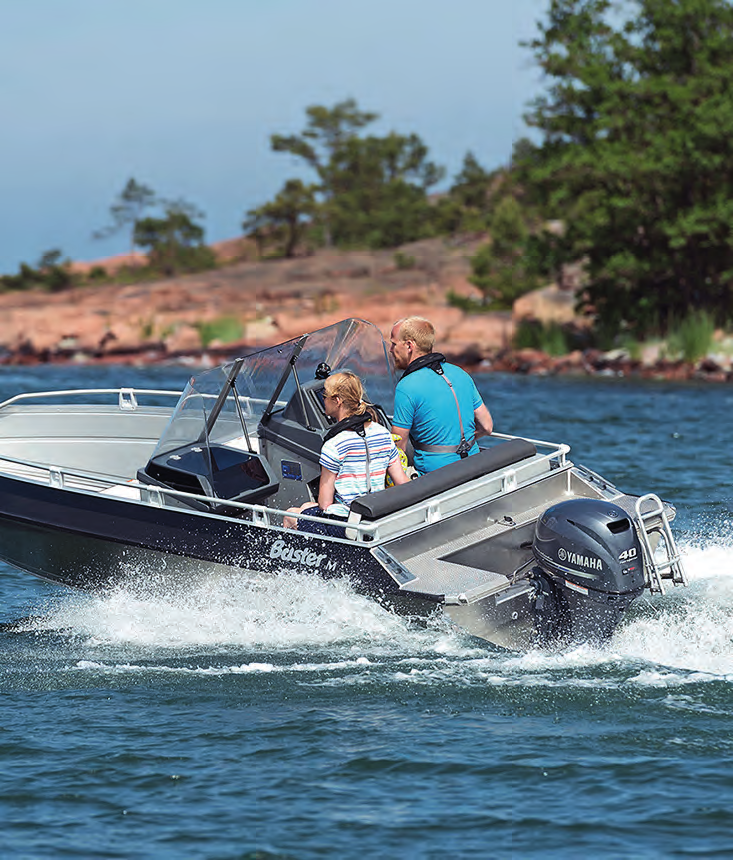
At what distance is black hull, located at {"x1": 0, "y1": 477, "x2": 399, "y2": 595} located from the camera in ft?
23.8

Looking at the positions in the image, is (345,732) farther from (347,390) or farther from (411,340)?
(411,340)

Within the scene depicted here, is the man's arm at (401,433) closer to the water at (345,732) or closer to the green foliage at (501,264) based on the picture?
the water at (345,732)

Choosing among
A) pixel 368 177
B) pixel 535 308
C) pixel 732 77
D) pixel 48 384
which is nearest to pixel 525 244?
pixel 535 308

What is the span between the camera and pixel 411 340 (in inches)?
301

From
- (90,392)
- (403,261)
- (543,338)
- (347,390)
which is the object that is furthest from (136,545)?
(403,261)

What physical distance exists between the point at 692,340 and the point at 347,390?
29090 millimetres

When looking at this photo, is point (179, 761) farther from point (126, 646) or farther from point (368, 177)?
point (368, 177)

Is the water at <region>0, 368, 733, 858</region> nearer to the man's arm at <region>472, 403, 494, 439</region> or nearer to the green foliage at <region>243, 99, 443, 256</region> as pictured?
Result: the man's arm at <region>472, 403, 494, 439</region>

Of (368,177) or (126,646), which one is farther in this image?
(368,177)

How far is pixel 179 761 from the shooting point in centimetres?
600

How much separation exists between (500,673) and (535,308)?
36399 millimetres

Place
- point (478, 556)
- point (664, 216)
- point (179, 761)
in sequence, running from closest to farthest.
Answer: point (179, 761) → point (478, 556) → point (664, 216)

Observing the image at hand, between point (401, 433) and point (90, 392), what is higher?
point (90, 392)

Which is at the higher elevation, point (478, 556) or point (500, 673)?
point (478, 556)
